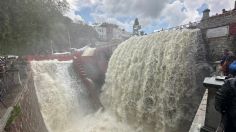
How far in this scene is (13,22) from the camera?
1094 cm

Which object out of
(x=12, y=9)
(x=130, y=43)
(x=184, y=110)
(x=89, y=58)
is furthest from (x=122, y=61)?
(x=12, y=9)

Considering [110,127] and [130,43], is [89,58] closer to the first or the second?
[130,43]

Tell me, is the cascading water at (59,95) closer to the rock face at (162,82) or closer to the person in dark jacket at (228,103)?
the rock face at (162,82)

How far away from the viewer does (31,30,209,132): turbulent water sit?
9.39m

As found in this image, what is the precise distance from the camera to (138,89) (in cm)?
1171

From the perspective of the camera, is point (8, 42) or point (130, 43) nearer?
point (8, 42)

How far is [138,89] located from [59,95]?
5557mm

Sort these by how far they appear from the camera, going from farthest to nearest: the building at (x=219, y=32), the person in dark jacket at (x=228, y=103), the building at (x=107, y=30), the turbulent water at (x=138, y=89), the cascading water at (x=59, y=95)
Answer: the building at (x=107, y=30) → the cascading water at (x=59, y=95) → the turbulent water at (x=138, y=89) → the building at (x=219, y=32) → the person in dark jacket at (x=228, y=103)

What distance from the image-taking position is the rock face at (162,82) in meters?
9.27

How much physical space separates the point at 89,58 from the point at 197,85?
936 cm

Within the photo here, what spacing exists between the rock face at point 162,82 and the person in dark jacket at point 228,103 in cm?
659

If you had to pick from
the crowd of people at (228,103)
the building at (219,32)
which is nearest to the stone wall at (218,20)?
the building at (219,32)

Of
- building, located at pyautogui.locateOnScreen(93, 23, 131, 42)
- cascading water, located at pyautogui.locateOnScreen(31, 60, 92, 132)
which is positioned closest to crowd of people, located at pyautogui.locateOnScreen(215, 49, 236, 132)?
cascading water, located at pyautogui.locateOnScreen(31, 60, 92, 132)

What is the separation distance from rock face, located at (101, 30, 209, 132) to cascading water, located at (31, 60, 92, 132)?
2.73 m
